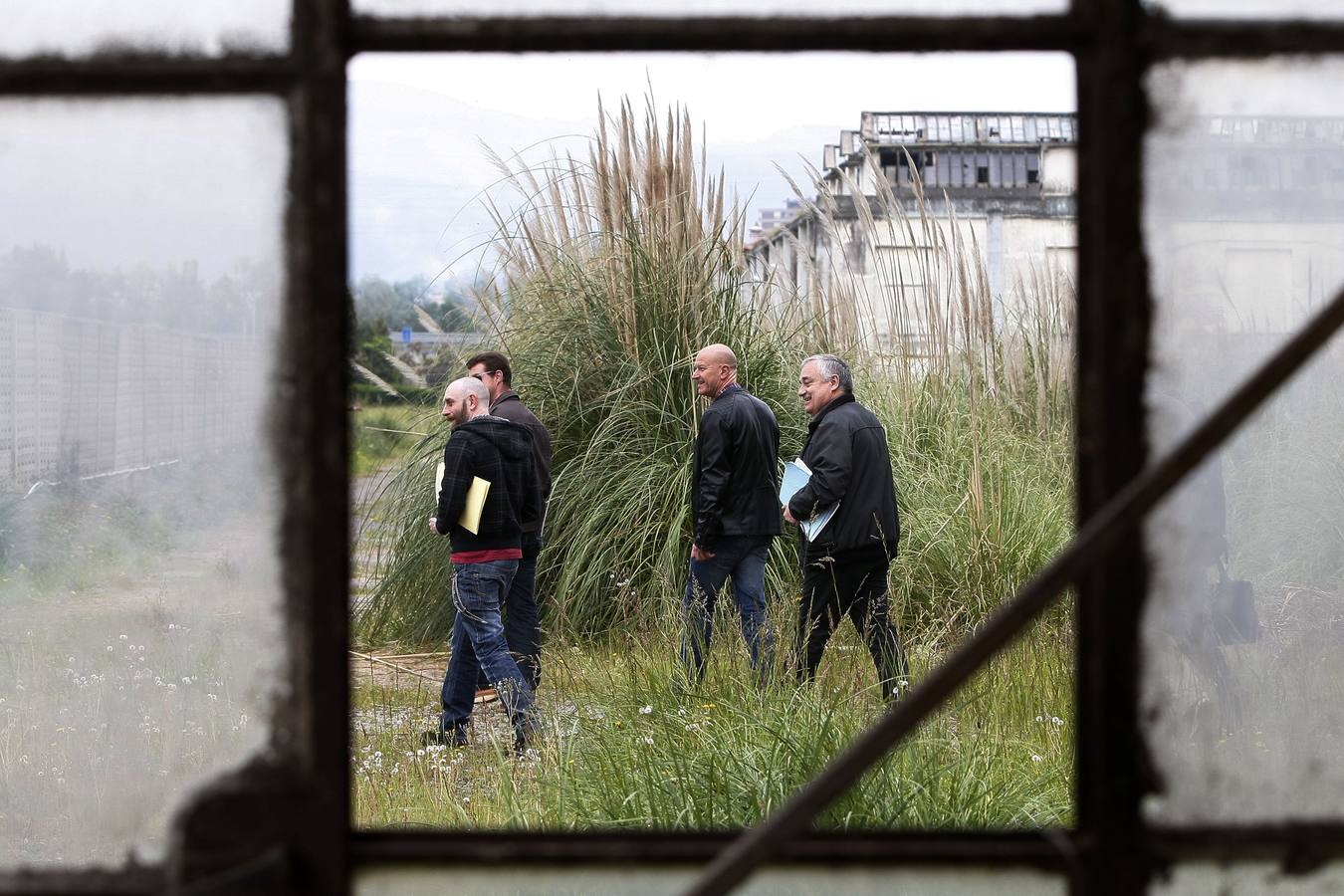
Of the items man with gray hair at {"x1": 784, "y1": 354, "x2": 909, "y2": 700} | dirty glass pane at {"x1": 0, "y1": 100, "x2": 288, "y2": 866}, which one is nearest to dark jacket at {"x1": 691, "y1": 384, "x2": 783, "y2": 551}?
man with gray hair at {"x1": 784, "y1": 354, "x2": 909, "y2": 700}

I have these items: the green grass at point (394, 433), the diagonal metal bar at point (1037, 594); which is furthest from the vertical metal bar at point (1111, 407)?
the green grass at point (394, 433)

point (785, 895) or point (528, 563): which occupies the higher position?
point (528, 563)

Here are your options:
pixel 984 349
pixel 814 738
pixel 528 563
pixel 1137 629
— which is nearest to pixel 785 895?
pixel 814 738

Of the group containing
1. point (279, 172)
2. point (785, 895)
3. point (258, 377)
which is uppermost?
point (279, 172)

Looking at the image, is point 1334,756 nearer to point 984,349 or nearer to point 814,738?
point 814,738

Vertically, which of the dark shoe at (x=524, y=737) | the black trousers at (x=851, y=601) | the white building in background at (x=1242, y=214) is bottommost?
the dark shoe at (x=524, y=737)

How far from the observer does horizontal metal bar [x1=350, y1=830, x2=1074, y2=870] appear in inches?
43.8

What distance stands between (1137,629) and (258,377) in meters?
0.85

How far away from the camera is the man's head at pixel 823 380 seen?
5.09 meters

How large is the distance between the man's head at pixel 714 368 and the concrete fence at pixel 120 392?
4126mm

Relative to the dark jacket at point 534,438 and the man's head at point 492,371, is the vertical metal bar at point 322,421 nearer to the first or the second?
the dark jacket at point 534,438

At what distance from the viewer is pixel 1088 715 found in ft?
3.72

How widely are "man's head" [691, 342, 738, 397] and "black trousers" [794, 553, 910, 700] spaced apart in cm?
95

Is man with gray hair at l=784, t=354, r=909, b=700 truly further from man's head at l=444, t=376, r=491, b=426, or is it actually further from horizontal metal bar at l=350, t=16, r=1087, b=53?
horizontal metal bar at l=350, t=16, r=1087, b=53
